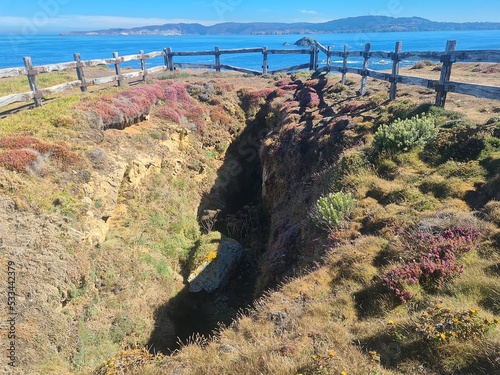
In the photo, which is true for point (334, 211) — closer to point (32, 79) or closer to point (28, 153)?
point (28, 153)

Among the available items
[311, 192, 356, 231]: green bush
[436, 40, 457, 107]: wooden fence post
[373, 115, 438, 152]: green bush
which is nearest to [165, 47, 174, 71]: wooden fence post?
[436, 40, 457, 107]: wooden fence post

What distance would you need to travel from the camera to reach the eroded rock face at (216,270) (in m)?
14.5

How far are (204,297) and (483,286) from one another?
11.3 metres

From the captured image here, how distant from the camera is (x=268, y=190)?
18.9 meters

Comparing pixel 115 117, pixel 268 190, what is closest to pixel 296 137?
pixel 268 190

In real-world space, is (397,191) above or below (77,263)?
above

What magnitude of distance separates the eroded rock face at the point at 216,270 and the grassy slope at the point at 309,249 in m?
0.88

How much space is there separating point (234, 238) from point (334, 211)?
370 inches

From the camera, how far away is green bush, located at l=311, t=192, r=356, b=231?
9676 millimetres

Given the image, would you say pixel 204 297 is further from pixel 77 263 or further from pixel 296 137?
pixel 296 137

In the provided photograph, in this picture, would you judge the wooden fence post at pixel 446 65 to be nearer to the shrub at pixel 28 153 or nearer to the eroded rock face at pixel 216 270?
the eroded rock face at pixel 216 270

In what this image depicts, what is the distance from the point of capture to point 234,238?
1805 centimetres

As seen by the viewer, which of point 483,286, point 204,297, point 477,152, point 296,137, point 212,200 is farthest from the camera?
point 212,200

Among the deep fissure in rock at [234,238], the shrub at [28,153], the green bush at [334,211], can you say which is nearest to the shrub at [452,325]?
the green bush at [334,211]
